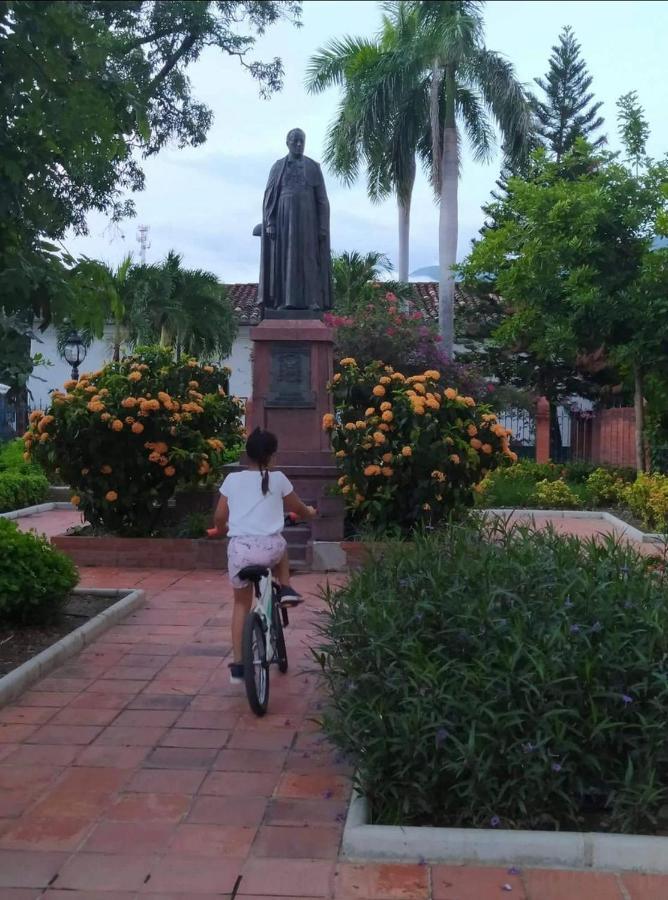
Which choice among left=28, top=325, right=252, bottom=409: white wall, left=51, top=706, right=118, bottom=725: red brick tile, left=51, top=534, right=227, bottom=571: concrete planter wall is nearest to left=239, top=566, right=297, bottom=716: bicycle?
left=51, top=706, right=118, bottom=725: red brick tile

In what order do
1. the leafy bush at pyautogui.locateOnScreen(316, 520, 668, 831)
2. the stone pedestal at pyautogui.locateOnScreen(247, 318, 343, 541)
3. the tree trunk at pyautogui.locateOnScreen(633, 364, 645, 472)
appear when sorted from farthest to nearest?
the tree trunk at pyautogui.locateOnScreen(633, 364, 645, 472) → the stone pedestal at pyautogui.locateOnScreen(247, 318, 343, 541) → the leafy bush at pyautogui.locateOnScreen(316, 520, 668, 831)

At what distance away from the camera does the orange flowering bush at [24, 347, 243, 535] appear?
31.1ft

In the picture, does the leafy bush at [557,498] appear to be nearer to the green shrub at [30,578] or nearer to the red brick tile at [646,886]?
the green shrub at [30,578]

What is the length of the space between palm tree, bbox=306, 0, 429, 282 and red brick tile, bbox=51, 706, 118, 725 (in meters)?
19.3

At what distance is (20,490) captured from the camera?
1588 cm

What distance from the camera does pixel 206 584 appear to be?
9000mm

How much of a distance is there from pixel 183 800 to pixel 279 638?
1697mm

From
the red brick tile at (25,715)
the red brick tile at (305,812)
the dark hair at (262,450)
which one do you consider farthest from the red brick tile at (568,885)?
the red brick tile at (25,715)

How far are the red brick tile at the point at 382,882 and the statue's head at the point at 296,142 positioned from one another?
9.70m

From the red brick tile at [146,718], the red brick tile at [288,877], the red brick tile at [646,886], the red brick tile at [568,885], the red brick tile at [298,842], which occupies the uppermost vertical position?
the red brick tile at [146,718]

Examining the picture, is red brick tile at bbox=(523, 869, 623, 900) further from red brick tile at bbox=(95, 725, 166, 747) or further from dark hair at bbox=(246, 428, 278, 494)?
dark hair at bbox=(246, 428, 278, 494)

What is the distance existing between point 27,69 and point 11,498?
12.4 metres

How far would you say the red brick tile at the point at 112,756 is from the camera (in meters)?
4.52

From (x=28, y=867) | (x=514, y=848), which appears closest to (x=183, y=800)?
(x=28, y=867)
